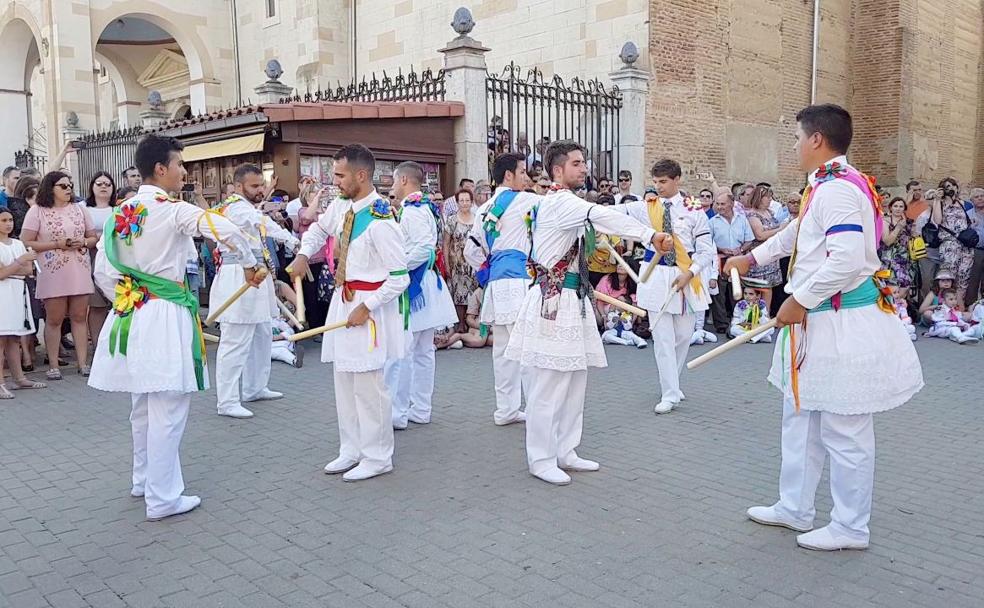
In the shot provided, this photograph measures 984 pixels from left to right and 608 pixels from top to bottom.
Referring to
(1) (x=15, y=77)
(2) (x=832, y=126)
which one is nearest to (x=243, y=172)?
(2) (x=832, y=126)

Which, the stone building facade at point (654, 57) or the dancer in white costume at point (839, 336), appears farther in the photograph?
the stone building facade at point (654, 57)

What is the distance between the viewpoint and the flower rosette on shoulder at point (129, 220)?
4371 mm

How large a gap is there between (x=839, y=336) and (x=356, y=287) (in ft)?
9.22

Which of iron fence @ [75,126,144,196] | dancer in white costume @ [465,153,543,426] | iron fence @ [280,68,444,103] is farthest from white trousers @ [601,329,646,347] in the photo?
iron fence @ [75,126,144,196]

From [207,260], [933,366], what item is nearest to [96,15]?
[207,260]

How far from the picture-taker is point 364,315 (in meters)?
4.87

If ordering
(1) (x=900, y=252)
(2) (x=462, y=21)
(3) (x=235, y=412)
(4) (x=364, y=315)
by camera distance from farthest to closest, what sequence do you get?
(1) (x=900, y=252) → (2) (x=462, y=21) → (3) (x=235, y=412) → (4) (x=364, y=315)

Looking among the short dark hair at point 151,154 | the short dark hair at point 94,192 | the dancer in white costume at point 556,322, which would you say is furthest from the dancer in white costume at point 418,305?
the short dark hair at point 94,192

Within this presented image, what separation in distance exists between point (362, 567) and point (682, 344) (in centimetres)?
401

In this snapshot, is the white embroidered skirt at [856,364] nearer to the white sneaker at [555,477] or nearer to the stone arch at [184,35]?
the white sneaker at [555,477]

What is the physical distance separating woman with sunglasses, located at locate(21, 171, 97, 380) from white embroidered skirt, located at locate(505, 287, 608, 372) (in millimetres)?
5331

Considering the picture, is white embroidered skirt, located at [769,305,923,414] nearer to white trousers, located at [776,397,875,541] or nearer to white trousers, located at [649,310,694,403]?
white trousers, located at [776,397,875,541]

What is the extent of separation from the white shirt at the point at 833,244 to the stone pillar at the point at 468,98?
8.22m

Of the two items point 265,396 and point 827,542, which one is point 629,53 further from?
point 827,542
